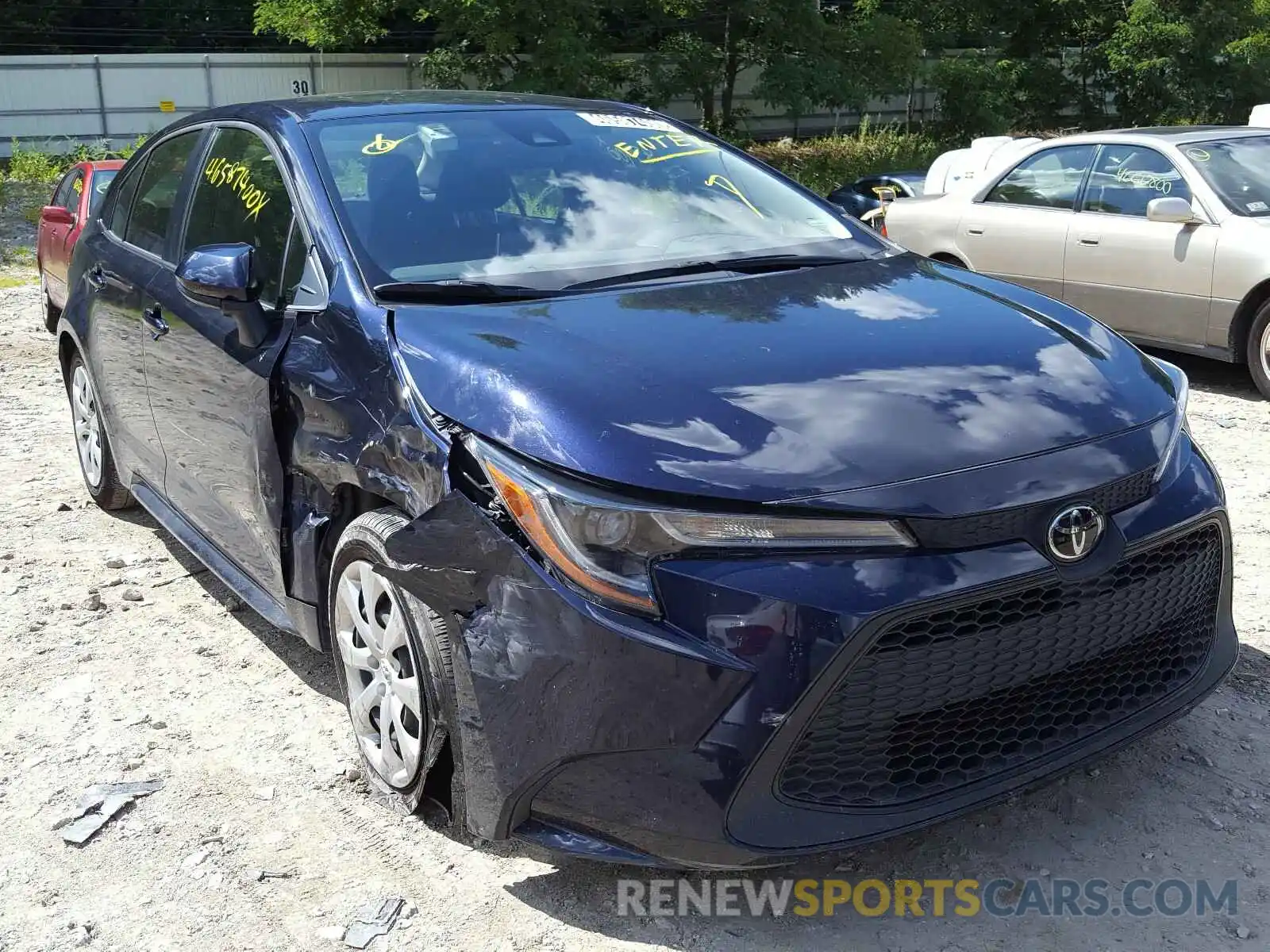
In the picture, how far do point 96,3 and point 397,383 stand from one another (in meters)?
33.2

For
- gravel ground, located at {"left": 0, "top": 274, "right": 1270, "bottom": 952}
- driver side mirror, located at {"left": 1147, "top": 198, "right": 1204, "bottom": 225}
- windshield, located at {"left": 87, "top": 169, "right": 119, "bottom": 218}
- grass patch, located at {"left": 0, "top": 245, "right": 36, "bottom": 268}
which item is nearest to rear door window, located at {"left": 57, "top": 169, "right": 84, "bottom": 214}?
windshield, located at {"left": 87, "top": 169, "right": 119, "bottom": 218}

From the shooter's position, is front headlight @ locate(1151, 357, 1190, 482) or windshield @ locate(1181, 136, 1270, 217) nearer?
front headlight @ locate(1151, 357, 1190, 482)

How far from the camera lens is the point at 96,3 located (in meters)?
31.4

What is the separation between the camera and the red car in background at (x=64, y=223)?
30.7 feet

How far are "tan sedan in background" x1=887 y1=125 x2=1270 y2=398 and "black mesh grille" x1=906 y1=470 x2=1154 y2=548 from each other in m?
4.93

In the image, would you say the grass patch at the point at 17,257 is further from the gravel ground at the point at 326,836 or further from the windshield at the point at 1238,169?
the windshield at the point at 1238,169

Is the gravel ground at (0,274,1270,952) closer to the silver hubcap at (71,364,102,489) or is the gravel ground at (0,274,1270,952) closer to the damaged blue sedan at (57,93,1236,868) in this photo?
the damaged blue sedan at (57,93,1236,868)

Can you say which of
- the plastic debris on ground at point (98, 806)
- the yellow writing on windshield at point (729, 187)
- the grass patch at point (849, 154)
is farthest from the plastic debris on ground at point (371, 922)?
the grass patch at point (849, 154)

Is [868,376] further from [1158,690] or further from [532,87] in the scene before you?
[532,87]

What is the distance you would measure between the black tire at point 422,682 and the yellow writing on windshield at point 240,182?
3.93 ft

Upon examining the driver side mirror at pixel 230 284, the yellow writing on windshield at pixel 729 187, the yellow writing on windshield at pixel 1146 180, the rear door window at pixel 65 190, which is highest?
the yellow writing on windshield at pixel 729 187

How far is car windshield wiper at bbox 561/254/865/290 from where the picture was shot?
3.29 metres

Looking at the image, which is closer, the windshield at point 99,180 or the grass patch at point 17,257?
the windshield at point 99,180

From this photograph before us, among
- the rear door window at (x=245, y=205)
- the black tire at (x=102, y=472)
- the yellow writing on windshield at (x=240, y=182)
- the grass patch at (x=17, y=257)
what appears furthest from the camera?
the grass patch at (x=17, y=257)
